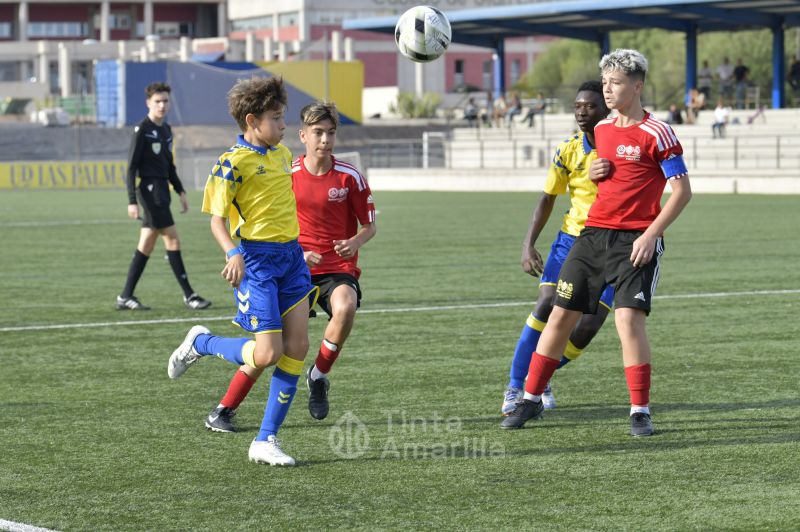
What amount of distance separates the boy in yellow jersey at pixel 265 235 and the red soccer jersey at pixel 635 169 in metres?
1.59

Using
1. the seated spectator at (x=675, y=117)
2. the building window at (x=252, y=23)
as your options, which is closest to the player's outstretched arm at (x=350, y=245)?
the seated spectator at (x=675, y=117)

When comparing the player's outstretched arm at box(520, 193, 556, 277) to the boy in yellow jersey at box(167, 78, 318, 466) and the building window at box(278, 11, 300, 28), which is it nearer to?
the boy in yellow jersey at box(167, 78, 318, 466)

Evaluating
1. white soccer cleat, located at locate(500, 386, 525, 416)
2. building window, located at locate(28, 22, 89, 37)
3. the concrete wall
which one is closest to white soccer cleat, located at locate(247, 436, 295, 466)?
white soccer cleat, located at locate(500, 386, 525, 416)

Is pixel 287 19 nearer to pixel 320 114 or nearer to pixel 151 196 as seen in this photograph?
pixel 151 196

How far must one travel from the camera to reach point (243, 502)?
560 cm

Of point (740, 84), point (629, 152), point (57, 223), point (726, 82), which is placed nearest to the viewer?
point (629, 152)

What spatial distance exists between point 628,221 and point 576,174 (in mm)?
767

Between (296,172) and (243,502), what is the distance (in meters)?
2.69

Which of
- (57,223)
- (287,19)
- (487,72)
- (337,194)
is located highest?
(287,19)

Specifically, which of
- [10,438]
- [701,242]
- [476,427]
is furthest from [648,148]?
[701,242]

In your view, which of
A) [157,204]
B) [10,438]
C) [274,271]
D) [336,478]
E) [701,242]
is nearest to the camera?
[336,478]

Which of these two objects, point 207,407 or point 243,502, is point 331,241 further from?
point 243,502

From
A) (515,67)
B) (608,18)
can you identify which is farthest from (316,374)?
(515,67)

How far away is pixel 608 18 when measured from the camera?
150ft
